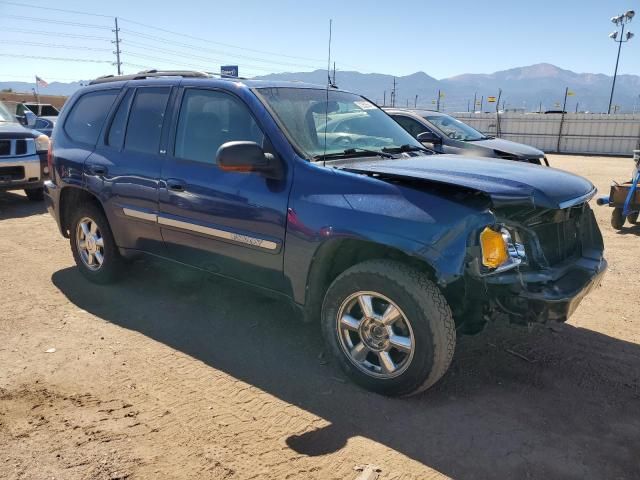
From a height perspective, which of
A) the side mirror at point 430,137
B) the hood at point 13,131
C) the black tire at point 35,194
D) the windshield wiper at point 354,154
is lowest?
the black tire at point 35,194

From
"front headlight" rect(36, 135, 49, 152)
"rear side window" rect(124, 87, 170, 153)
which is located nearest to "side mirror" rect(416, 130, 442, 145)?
"rear side window" rect(124, 87, 170, 153)

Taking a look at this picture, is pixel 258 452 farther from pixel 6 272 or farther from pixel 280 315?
pixel 6 272

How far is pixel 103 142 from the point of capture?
464 cm

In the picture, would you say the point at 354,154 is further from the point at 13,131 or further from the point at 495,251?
the point at 13,131

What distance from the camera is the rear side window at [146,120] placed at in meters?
4.19

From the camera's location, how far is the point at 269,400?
314 centimetres

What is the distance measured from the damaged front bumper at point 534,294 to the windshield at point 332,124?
1.36 m

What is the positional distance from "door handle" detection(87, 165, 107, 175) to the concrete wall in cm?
2493

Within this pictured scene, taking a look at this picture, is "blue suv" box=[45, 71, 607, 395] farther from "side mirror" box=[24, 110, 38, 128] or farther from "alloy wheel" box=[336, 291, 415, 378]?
"side mirror" box=[24, 110, 38, 128]

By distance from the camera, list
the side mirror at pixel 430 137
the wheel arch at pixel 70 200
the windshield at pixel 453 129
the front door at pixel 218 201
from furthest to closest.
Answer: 1. the windshield at pixel 453 129
2. the side mirror at pixel 430 137
3. the wheel arch at pixel 70 200
4. the front door at pixel 218 201

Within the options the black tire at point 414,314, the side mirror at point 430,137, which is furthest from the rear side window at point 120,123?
the side mirror at point 430,137

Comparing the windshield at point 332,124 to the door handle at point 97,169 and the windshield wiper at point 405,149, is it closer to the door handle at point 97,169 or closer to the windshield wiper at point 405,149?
the windshield wiper at point 405,149

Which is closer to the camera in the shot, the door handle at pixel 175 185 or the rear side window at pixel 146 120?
the door handle at pixel 175 185

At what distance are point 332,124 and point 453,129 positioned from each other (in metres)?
6.69
